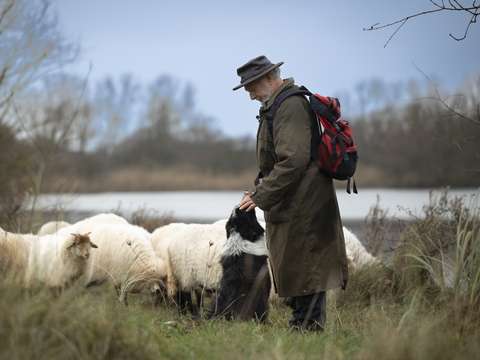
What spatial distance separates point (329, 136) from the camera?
4.82 m

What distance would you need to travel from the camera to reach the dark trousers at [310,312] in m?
5.01

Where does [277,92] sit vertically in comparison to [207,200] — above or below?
above

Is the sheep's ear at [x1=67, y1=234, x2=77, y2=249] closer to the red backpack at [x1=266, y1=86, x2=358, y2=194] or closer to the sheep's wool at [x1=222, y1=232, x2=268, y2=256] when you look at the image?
the sheep's wool at [x1=222, y1=232, x2=268, y2=256]

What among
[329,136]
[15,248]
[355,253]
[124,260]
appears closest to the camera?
[329,136]

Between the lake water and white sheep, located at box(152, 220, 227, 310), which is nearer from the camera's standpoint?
white sheep, located at box(152, 220, 227, 310)

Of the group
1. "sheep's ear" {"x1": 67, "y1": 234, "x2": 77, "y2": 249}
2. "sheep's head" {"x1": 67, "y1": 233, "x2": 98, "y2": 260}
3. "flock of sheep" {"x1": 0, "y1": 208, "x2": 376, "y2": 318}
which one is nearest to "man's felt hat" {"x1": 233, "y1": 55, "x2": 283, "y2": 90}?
"flock of sheep" {"x1": 0, "y1": 208, "x2": 376, "y2": 318}

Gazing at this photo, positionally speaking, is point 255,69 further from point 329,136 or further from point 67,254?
point 67,254

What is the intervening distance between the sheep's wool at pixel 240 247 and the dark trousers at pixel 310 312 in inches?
31.7

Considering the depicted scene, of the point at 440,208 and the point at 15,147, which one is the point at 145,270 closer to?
the point at 440,208

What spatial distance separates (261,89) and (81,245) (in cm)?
343

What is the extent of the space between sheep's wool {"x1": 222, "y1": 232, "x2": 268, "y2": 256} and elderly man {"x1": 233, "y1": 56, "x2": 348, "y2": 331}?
28.1 inches

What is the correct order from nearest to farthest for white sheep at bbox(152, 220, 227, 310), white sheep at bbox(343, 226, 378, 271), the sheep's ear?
the sheep's ear < white sheep at bbox(152, 220, 227, 310) < white sheep at bbox(343, 226, 378, 271)

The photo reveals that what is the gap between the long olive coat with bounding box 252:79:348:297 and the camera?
477 centimetres

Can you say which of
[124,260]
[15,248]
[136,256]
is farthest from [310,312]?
[15,248]
